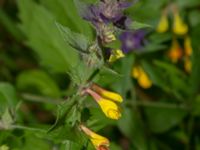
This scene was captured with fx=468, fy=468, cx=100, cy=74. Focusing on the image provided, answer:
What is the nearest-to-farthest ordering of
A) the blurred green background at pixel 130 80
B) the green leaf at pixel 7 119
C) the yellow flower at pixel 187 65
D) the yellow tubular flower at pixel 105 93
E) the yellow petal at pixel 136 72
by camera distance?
the yellow tubular flower at pixel 105 93 → the green leaf at pixel 7 119 → the blurred green background at pixel 130 80 → the yellow petal at pixel 136 72 → the yellow flower at pixel 187 65

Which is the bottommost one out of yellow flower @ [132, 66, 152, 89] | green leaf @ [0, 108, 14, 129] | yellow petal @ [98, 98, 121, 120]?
green leaf @ [0, 108, 14, 129]

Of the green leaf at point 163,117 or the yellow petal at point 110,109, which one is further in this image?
the green leaf at point 163,117

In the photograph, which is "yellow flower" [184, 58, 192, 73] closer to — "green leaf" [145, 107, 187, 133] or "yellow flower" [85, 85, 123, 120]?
"green leaf" [145, 107, 187, 133]

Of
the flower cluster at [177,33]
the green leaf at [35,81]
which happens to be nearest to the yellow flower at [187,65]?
the flower cluster at [177,33]

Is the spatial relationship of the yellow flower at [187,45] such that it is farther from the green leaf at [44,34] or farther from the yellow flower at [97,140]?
the yellow flower at [97,140]

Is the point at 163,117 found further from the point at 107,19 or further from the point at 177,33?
the point at 107,19

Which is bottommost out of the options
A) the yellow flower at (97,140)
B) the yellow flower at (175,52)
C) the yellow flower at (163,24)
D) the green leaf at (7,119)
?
the green leaf at (7,119)

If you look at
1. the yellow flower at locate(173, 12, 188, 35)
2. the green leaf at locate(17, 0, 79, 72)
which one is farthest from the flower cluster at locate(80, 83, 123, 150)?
the yellow flower at locate(173, 12, 188, 35)
